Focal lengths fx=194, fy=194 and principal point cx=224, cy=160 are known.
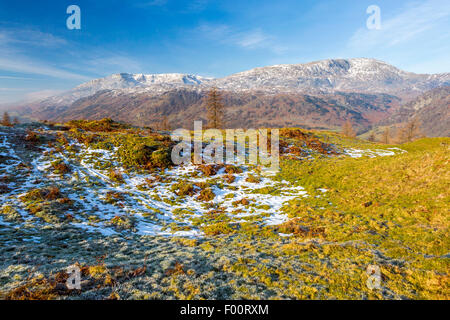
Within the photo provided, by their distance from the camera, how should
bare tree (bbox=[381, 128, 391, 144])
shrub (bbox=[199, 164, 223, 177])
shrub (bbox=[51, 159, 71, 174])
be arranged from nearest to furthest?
shrub (bbox=[51, 159, 71, 174]) → shrub (bbox=[199, 164, 223, 177]) → bare tree (bbox=[381, 128, 391, 144])

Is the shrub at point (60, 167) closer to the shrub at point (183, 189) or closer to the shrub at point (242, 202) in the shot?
the shrub at point (183, 189)

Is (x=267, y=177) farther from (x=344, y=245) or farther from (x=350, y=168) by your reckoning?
(x=344, y=245)

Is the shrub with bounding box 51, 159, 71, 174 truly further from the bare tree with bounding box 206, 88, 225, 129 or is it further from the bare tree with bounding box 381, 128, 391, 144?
the bare tree with bounding box 381, 128, 391, 144

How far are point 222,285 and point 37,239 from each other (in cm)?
1042

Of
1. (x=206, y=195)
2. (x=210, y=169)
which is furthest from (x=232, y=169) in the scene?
(x=206, y=195)

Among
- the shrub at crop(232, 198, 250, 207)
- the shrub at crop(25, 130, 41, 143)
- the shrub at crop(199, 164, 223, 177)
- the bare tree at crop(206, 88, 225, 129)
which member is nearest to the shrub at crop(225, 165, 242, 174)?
the shrub at crop(199, 164, 223, 177)

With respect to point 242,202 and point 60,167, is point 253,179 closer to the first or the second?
point 242,202

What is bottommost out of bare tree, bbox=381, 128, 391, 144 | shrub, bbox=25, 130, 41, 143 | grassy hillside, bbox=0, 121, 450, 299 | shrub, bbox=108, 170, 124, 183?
grassy hillside, bbox=0, 121, 450, 299

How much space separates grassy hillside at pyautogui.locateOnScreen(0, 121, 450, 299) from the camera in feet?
23.6

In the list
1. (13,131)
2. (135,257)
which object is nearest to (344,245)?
(135,257)

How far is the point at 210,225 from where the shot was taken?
13.9 metres

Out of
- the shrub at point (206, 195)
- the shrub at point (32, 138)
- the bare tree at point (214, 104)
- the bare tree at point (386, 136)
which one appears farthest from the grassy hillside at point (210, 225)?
the bare tree at point (386, 136)

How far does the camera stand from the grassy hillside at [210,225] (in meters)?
7.20

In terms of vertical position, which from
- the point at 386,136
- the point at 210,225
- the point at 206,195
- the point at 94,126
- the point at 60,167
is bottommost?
the point at 210,225
